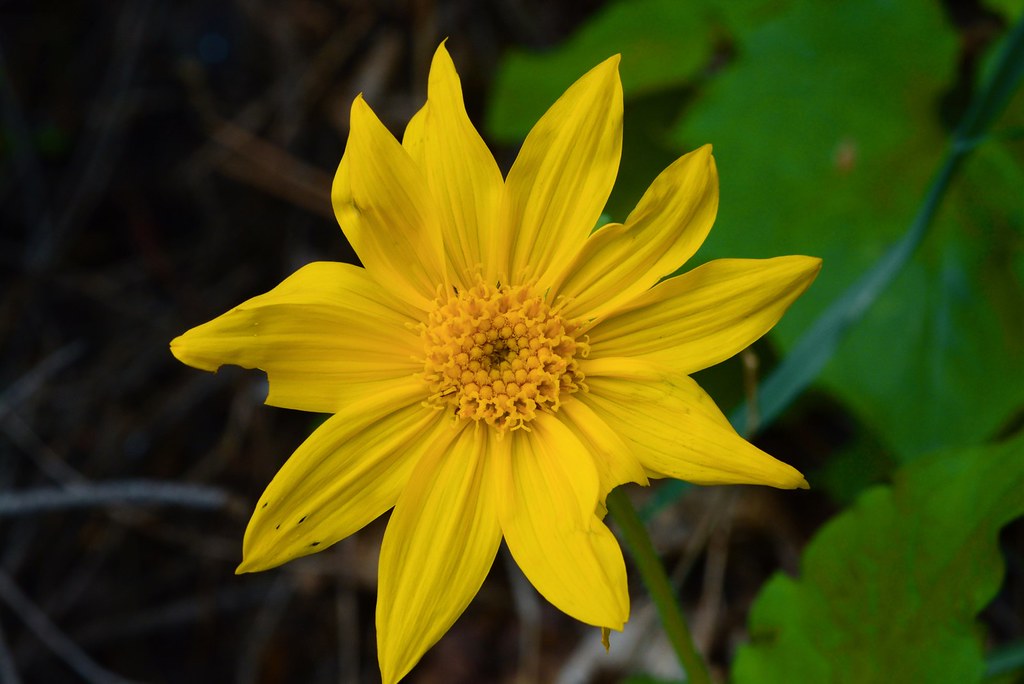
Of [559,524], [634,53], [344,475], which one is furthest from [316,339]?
[634,53]

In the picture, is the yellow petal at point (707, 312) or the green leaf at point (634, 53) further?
the green leaf at point (634, 53)

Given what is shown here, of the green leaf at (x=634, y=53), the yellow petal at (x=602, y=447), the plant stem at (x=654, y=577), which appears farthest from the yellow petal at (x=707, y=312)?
the green leaf at (x=634, y=53)

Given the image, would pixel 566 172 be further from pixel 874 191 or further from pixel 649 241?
pixel 874 191

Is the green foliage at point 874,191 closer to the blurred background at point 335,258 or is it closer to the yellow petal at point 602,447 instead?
the blurred background at point 335,258

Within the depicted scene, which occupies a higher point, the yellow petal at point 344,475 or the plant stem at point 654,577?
the yellow petal at point 344,475

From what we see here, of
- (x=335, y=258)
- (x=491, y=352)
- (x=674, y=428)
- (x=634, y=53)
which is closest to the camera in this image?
(x=674, y=428)

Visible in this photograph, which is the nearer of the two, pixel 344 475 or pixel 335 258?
pixel 344 475
